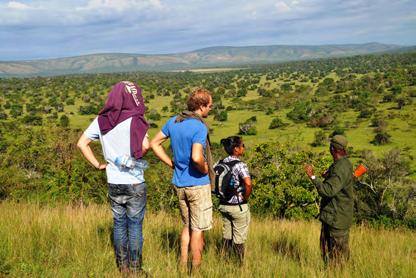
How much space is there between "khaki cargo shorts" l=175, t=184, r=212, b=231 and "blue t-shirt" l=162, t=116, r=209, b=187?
65 millimetres

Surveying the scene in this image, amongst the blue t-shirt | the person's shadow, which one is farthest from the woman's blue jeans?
the person's shadow

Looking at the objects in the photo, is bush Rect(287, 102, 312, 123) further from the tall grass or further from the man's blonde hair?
the man's blonde hair

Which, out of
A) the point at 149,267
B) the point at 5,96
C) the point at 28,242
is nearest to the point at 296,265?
the point at 149,267

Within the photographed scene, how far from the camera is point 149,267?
4688 mm

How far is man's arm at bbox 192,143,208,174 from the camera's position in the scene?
15.6 feet

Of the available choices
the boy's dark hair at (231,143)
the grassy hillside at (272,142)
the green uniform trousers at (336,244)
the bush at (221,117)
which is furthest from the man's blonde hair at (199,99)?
the bush at (221,117)

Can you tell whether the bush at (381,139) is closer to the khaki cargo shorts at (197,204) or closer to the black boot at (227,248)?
the black boot at (227,248)

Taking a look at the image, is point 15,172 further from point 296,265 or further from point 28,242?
Answer: point 296,265

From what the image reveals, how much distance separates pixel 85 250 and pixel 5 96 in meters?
88.5

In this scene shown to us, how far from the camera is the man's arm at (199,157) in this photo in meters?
4.76

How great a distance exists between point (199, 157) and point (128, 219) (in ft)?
3.16

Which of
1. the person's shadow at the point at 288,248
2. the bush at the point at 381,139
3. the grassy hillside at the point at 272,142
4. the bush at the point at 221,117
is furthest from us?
the bush at the point at 221,117

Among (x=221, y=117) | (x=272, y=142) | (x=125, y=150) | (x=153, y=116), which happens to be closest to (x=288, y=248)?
(x=125, y=150)

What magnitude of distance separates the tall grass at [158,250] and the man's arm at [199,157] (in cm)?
103
